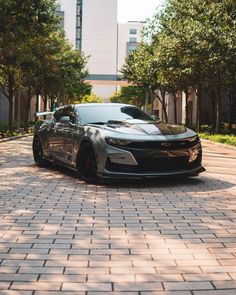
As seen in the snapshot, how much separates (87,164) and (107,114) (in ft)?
4.13

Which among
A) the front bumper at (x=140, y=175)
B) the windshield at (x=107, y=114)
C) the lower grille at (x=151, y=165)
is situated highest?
the windshield at (x=107, y=114)

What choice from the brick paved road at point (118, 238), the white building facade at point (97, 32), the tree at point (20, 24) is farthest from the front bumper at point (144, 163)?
the white building facade at point (97, 32)

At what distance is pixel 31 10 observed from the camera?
1644 cm

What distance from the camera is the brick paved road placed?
353 cm

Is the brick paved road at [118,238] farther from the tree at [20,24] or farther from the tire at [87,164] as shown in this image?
the tree at [20,24]

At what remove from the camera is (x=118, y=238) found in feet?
15.6

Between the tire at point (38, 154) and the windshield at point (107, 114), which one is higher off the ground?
the windshield at point (107, 114)

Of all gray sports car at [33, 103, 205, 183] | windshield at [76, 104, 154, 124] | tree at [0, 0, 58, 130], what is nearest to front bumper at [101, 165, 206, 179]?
gray sports car at [33, 103, 205, 183]

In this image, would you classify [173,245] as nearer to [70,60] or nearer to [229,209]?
[229,209]

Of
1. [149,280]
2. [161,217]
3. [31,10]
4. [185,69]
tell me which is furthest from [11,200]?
[185,69]

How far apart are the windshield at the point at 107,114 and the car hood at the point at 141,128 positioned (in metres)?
0.31

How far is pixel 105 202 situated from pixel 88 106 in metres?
3.41

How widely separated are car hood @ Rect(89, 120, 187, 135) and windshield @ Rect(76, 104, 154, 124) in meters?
0.31

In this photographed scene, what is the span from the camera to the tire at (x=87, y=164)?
8297 mm
